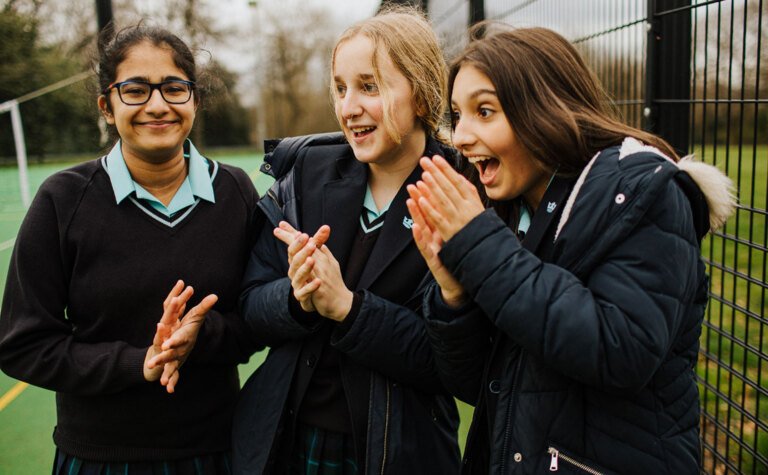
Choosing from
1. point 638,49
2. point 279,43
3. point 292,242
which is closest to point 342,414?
point 292,242

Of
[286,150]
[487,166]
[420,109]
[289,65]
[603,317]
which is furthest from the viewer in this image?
[289,65]

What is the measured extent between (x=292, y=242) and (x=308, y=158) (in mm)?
459

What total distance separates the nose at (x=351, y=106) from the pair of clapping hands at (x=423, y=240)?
386 mm

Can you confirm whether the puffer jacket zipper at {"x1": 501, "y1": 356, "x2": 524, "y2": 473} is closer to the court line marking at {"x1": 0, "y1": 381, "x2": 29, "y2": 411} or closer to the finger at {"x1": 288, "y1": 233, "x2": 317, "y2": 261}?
the finger at {"x1": 288, "y1": 233, "x2": 317, "y2": 261}

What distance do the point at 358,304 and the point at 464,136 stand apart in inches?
22.1

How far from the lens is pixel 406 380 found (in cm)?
196

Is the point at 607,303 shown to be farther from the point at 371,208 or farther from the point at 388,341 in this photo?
the point at 371,208

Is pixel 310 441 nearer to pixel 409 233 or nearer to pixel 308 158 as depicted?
pixel 409 233

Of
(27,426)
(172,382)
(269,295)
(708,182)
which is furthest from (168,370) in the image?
(27,426)

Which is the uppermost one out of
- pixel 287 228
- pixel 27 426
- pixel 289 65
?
pixel 289 65

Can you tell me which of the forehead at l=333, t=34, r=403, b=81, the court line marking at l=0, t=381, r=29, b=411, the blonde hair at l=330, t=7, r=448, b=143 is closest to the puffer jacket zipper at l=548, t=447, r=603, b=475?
the blonde hair at l=330, t=7, r=448, b=143

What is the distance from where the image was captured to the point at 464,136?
171 centimetres

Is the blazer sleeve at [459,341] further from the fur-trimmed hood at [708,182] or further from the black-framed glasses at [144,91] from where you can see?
the black-framed glasses at [144,91]

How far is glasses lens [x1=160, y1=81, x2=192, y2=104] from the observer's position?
6.79ft
